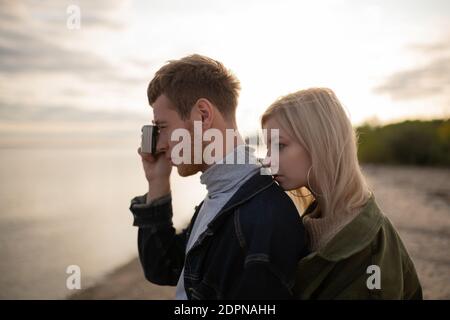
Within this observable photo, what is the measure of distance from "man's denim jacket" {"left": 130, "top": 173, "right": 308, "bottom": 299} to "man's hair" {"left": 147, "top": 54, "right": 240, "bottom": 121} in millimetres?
436

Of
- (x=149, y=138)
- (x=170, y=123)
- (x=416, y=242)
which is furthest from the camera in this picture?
(x=416, y=242)

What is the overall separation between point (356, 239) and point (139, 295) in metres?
5.22

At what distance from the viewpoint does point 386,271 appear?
1.83m

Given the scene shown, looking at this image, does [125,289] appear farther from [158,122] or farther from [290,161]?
[290,161]

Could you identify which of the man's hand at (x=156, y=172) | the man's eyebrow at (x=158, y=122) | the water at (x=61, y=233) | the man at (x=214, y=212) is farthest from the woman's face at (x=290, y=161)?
the water at (x=61, y=233)

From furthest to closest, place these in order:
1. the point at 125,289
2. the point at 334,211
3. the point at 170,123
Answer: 1. the point at 125,289
2. the point at 170,123
3. the point at 334,211

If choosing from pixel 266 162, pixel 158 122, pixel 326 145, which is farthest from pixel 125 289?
pixel 326 145

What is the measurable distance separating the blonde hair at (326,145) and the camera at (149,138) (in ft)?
1.85

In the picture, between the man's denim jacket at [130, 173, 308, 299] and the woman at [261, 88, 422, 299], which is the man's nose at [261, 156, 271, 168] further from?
the man's denim jacket at [130, 173, 308, 299]

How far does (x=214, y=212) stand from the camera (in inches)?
71.7

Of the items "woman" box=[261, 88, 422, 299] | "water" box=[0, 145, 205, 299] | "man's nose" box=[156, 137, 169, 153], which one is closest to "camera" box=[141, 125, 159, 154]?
"man's nose" box=[156, 137, 169, 153]

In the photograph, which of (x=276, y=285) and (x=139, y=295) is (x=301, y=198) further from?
(x=139, y=295)

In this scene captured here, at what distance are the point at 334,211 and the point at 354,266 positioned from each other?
0.26 meters

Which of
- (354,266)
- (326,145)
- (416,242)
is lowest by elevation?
(416,242)
